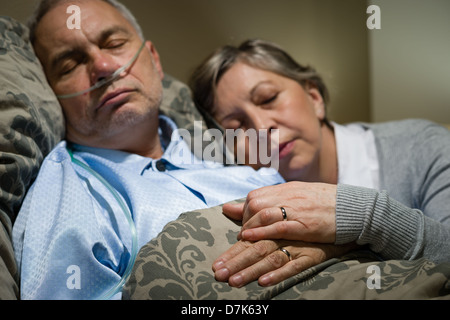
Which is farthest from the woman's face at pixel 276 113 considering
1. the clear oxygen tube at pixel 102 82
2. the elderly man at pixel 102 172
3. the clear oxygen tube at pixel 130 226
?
the clear oxygen tube at pixel 130 226

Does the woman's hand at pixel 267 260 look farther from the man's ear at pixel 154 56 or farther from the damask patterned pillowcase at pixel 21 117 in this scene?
the man's ear at pixel 154 56

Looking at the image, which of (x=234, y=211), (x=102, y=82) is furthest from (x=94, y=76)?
(x=234, y=211)

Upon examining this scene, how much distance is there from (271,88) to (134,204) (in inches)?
23.4

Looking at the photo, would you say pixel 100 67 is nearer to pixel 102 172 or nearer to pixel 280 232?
pixel 102 172

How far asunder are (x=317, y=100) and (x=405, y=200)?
465 mm

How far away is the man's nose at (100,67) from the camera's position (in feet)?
3.36

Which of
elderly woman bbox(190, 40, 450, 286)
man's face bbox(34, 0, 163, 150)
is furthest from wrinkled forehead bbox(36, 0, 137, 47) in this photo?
elderly woman bbox(190, 40, 450, 286)

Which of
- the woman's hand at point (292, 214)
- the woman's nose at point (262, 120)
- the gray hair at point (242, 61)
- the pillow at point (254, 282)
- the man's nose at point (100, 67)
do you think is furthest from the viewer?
the gray hair at point (242, 61)

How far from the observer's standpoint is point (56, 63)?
42.2 inches

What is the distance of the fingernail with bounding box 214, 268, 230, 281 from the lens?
674 millimetres

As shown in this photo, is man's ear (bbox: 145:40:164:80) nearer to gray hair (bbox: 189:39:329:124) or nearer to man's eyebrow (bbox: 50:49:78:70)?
gray hair (bbox: 189:39:329:124)
